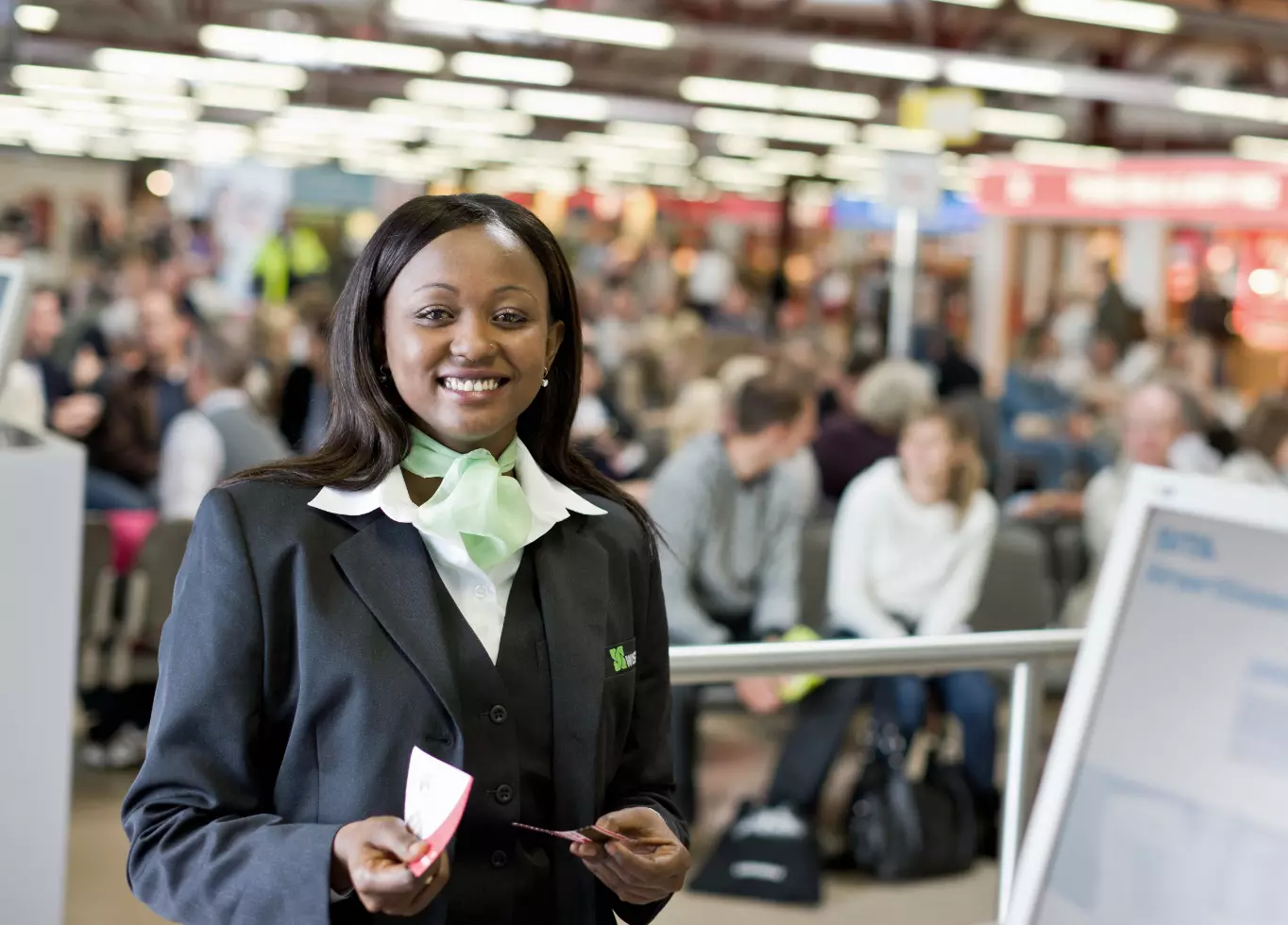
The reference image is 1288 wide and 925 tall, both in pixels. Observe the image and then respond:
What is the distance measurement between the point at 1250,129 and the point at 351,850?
20.2 metres

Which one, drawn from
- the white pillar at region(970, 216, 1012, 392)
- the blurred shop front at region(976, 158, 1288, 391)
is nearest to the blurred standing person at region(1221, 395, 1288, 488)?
the blurred shop front at region(976, 158, 1288, 391)

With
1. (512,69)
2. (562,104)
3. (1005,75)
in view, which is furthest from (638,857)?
(562,104)

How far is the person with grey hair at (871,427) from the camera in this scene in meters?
5.95

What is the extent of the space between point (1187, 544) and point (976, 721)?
3638 mm

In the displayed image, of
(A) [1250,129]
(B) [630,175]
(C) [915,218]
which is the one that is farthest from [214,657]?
(B) [630,175]

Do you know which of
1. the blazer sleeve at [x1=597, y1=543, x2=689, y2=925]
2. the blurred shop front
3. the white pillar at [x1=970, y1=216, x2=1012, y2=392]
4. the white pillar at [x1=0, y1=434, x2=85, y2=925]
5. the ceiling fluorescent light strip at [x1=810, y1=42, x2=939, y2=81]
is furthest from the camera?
the white pillar at [x1=970, y1=216, x2=1012, y2=392]

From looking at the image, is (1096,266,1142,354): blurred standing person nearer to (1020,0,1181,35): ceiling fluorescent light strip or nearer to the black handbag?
(1020,0,1181,35): ceiling fluorescent light strip

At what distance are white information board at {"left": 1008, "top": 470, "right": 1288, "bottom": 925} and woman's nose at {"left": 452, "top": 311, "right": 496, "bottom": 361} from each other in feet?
1.91

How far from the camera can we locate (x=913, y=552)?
15.4 ft

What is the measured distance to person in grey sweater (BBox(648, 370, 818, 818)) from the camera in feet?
14.9

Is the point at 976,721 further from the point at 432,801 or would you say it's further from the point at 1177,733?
the point at 432,801

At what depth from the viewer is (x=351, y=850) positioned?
4.09ft

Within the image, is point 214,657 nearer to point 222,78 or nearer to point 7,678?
point 7,678

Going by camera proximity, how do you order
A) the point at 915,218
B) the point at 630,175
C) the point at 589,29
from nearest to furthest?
the point at 915,218, the point at 589,29, the point at 630,175
